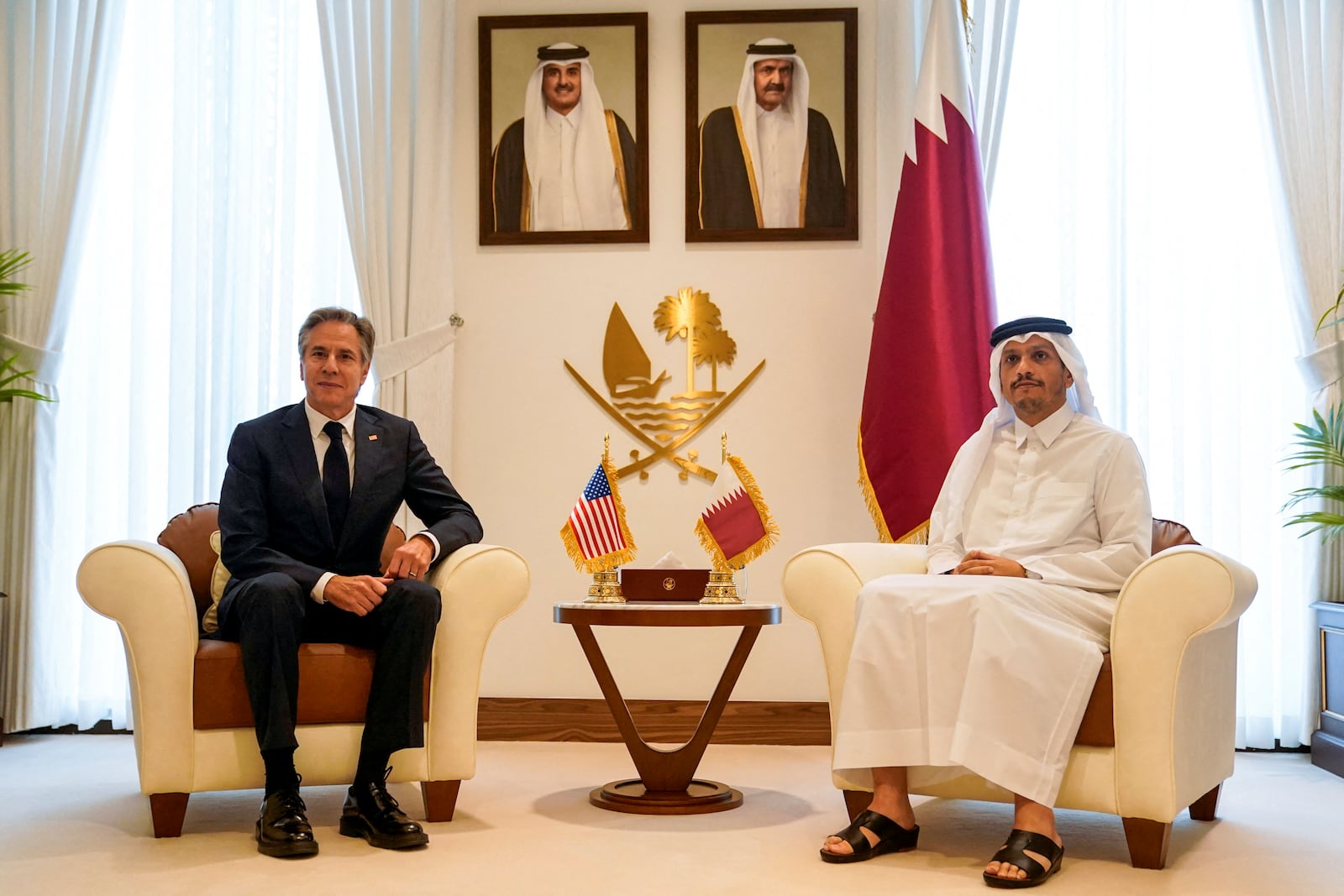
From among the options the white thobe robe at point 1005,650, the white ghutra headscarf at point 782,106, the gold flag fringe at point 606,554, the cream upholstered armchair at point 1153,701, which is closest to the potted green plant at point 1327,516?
the white thobe robe at point 1005,650

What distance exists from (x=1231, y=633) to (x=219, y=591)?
9.15 feet

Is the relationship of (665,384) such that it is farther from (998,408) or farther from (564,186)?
(998,408)

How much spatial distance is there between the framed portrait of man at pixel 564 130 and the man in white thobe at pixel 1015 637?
2062 millimetres

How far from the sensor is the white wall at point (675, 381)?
4848 millimetres

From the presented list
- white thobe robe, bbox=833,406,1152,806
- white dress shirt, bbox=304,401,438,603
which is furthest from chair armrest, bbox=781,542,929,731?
white dress shirt, bbox=304,401,438,603

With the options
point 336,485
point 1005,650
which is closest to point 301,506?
point 336,485

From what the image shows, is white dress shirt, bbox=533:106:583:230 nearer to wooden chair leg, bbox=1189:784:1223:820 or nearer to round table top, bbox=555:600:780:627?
round table top, bbox=555:600:780:627

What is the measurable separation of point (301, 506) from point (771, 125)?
2.63m

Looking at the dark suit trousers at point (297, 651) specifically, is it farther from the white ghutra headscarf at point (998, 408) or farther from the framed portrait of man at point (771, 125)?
the framed portrait of man at point (771, 125)

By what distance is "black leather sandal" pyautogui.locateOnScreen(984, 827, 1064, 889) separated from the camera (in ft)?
8.70

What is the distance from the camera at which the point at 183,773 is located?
301cm

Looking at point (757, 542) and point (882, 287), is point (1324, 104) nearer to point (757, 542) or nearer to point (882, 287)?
point (882, 287)

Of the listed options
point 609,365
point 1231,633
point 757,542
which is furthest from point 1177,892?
point 609,365

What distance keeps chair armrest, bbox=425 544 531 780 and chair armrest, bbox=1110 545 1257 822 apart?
1.53 metres
